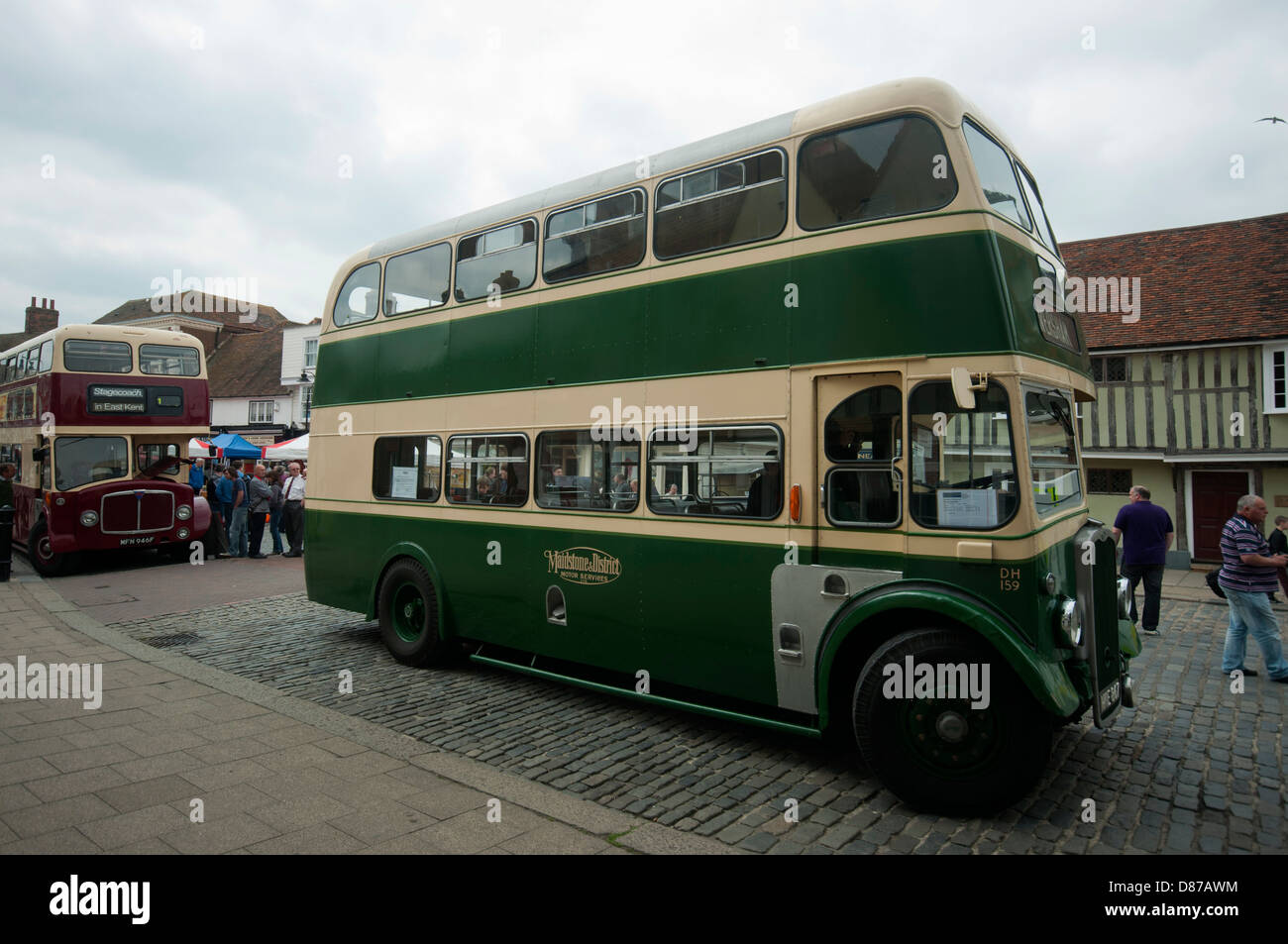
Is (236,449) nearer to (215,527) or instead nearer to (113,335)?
(215,527)

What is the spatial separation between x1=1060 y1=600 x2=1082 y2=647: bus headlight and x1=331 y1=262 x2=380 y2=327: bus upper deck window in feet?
24.6

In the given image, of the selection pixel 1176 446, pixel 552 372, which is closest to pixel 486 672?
pixel 552 372

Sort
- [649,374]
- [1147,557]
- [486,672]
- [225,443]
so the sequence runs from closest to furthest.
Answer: [649,374]
[486,672]
[1147,557]
[225,443]

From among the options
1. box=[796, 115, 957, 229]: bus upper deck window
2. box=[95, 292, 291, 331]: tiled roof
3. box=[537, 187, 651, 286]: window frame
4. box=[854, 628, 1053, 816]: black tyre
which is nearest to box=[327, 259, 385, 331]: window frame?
box=[537, 187, 651, 286]: window frame

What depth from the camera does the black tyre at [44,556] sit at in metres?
14.6

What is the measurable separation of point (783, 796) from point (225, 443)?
79.2 feet

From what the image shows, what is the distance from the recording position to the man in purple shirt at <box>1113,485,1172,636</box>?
9.84 metres

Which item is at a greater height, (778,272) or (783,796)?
(778,272)

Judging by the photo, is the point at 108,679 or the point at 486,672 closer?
the point at 108,679

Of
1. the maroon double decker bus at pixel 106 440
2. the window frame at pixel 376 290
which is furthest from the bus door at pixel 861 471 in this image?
the maroon double decker bus at pixel 106 440

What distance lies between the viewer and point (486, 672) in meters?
8.19

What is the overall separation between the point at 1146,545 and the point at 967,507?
701 cm

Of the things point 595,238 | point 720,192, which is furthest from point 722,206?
point 595,238

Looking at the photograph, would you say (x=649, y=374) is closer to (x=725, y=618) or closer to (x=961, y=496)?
(x=725, y=618)
